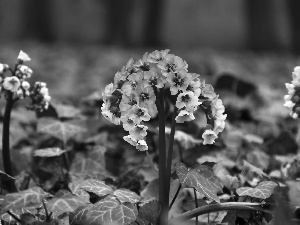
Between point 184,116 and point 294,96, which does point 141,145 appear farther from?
point 294,96

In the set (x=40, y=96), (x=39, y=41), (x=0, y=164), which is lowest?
(x=0, y=164)

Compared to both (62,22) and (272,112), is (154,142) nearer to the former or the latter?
(272,112)

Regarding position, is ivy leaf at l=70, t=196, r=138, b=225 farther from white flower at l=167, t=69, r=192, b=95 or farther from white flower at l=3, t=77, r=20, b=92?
white flower at l=3, t=77, r=20, b=92

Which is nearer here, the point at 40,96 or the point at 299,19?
the point at 40,96

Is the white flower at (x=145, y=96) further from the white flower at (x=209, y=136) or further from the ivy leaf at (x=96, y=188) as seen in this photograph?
the ivy leaf at (x=96, y=188)

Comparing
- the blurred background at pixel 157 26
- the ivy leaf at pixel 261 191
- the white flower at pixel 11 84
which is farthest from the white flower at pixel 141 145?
the blurred background at pixel 157 26

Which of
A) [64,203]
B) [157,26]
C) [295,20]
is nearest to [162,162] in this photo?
[64,203]

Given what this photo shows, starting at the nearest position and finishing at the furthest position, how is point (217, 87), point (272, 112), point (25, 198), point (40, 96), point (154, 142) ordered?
point (25, 198) < point (40, 96) < point (154, 142) < point (217, 87) < point (272, 112)

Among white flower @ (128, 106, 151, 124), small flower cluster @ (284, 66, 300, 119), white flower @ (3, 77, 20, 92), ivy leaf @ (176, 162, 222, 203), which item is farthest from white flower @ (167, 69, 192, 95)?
white flower @ (3, 77, 20, 92)

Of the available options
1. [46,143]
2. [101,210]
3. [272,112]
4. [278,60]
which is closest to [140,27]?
[278,60]
